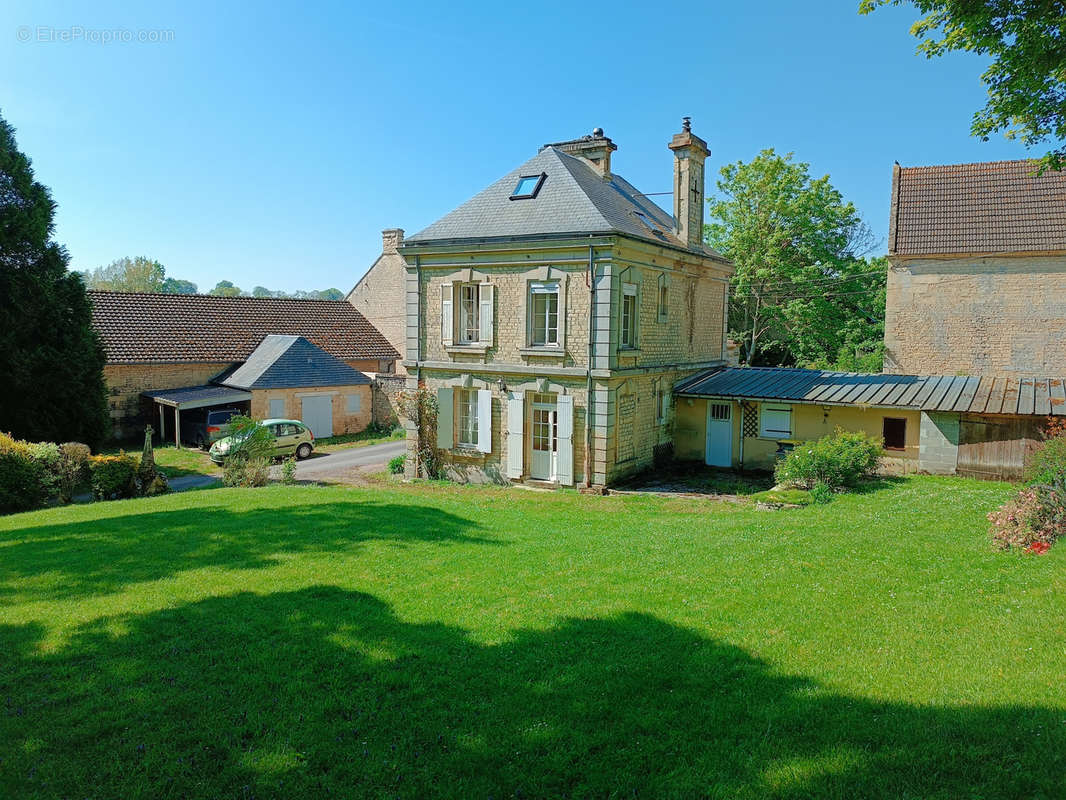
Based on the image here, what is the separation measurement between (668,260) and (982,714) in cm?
1598

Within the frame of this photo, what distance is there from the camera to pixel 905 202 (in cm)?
2356

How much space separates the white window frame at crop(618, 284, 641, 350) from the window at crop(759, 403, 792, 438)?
15.4ft

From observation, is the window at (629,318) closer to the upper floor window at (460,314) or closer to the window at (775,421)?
the upper floor window at (460,314)

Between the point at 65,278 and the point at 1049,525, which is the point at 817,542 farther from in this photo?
the point at 65,278

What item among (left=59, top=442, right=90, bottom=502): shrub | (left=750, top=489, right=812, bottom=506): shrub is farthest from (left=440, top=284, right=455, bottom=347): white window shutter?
(left=59, top=442, right=90, bottom=502): shrub

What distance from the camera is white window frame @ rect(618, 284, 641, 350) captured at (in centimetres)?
1742

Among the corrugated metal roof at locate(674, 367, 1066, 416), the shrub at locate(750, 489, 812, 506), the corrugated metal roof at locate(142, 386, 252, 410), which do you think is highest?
the corrugated metal roof at locate(674, 367, 1066, 416)

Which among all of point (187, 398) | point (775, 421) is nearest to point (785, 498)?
point (775, 421)

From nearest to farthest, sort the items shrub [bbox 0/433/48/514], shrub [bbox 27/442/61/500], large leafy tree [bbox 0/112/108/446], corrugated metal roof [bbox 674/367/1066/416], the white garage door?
1. shrub [bbox 0/433/48/514]
2. shrub [bbox 27/442/61/500]
3. corrugated metal roof [bbox 674/367/1066/416]
4. large leafy tree [bbox 0/112/108/446]
5. the white garage door

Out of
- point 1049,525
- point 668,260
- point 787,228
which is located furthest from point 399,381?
point 1049,525

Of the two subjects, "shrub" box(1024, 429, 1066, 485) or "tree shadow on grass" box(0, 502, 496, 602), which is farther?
"shrub" box(1024, 429, 1066, 485)

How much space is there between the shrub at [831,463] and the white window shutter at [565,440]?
511 cm

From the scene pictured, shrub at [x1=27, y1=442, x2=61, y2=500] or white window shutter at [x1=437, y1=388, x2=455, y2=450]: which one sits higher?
white window shutter at [x1=437, y1=388, x2=455, y2=450]

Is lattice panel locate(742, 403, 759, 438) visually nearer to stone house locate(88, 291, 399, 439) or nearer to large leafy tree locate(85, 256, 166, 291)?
stone house locate(88, 291, 399, 439)
